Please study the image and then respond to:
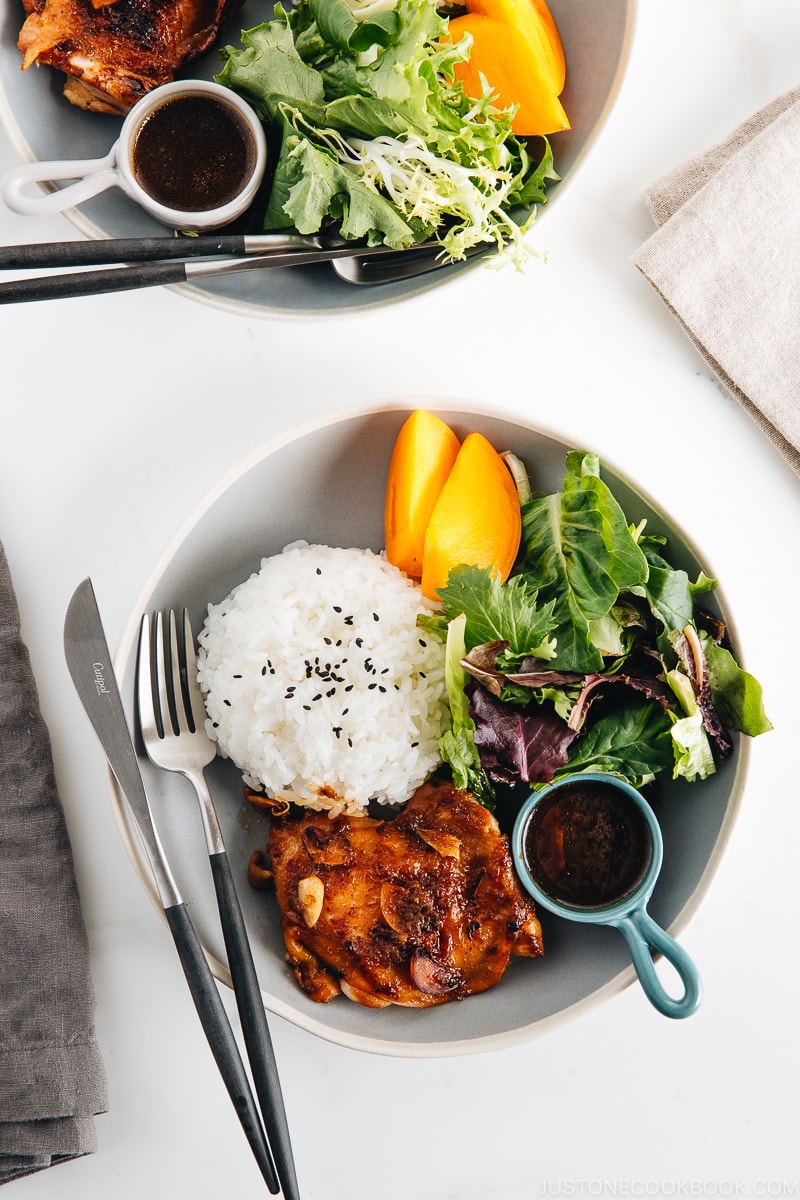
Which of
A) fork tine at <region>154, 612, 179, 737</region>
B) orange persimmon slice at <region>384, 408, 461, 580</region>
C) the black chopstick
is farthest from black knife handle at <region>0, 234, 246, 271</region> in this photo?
fork tine at <region>154, 612, 179, 737</region>

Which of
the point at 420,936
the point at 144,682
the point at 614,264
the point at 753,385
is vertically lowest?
the point at 420,936

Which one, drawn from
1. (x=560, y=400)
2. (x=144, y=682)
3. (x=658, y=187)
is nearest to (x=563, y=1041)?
(x=144, y=682)

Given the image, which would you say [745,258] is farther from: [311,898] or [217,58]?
[311,898]

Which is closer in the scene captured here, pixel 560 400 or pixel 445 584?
pixel 445 584

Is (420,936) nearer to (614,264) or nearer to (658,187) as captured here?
(614,264)

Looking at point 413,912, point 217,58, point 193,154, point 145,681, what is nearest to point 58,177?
point 193,154

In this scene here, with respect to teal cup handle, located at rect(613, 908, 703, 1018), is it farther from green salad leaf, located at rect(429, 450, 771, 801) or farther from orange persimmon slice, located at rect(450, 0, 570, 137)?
orange persimmon slice, located at rect(450, 0, 570, 137)
